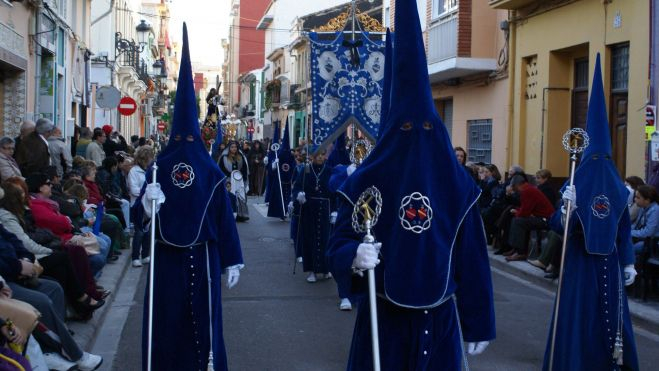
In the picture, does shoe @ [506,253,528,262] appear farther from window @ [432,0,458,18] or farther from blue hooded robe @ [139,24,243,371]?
window @ [432,0,458,18]

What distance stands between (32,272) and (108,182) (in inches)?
317

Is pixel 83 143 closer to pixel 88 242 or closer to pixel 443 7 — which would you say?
pixel 88 242

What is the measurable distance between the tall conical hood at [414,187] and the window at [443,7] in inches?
752

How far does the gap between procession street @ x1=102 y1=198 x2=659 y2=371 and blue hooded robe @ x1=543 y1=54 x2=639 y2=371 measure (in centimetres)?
89

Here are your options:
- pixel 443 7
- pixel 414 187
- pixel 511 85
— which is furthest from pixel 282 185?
pixel 414 187

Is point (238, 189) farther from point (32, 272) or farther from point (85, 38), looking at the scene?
point (32, 272)

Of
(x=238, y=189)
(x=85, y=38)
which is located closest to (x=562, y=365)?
(x=238, y=189)

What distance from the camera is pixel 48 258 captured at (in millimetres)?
8359

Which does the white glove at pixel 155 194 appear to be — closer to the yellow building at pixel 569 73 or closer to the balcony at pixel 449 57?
the yellow building at pixel 569 73

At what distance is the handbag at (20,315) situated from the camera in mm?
5699

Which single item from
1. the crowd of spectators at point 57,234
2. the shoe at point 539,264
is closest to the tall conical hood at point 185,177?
the crowd of spectators at point 57,234

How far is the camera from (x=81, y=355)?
7.01 m

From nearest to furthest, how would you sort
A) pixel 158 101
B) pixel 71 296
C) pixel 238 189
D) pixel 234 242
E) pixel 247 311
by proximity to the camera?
1. pixel 234 242
2. pixel 71 296
3. pixel 247 311
4. pixel 238 189
5. pixel 158 101

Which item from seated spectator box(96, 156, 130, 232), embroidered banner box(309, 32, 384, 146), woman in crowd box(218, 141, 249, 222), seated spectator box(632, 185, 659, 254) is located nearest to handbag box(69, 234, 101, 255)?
embroidered banner box(309, 32, 384, 146)
